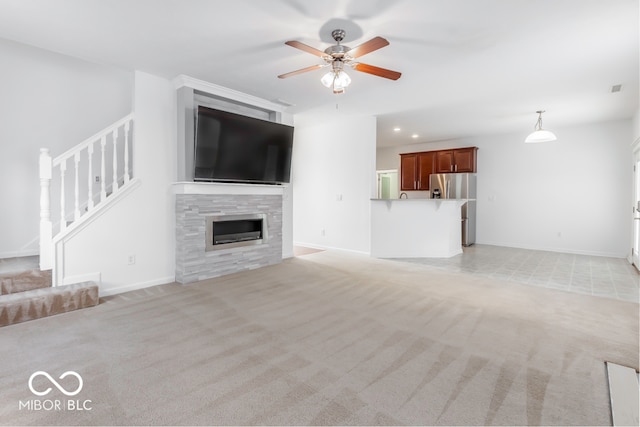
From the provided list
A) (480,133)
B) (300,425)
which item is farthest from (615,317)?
(480,133)

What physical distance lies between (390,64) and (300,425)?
10.9 ft

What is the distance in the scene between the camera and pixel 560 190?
6.28 m

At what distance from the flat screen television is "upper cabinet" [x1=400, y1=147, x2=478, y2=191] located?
13.3ft

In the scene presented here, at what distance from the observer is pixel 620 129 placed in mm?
5648

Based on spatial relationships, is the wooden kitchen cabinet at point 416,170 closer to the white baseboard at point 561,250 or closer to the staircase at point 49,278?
the white baseboard at point 561,250

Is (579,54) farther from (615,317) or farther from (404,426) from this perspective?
(404,426)

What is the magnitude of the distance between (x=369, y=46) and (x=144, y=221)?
10.3 feet

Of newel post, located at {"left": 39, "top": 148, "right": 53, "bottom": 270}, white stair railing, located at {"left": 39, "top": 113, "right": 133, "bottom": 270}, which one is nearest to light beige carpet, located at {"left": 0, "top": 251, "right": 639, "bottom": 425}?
newel post, located at {"left": 39, "top": 148, "right": 53, "bottom": 270}

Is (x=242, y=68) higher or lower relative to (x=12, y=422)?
higher

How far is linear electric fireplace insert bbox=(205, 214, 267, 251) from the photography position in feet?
13.8

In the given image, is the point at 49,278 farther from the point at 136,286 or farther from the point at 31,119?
the point at 31,119

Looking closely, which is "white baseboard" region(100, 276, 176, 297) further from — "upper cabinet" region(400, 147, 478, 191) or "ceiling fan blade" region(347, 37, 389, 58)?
"upper cabinet" region(400, 147, 478, 191)

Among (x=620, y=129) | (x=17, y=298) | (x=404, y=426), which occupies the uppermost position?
(x=620, y=129)

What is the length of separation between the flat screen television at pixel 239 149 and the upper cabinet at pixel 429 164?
160 inches
